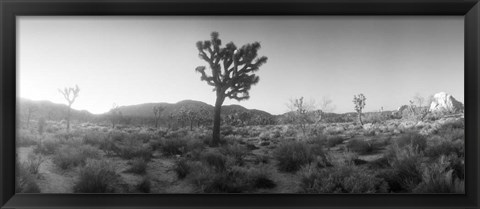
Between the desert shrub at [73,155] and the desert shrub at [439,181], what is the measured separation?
3.33 metres

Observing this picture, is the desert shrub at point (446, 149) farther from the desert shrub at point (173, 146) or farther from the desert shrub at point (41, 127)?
the desert shrub at point (41, 127)

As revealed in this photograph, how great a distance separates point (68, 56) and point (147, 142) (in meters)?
1.22

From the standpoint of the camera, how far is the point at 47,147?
353 centimetres

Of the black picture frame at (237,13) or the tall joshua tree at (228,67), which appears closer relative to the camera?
the black picture frame at (237,13)

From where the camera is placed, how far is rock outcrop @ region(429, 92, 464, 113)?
3502mm

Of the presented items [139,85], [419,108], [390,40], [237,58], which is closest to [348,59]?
[390,40]

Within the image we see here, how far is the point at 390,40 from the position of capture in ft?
11.6

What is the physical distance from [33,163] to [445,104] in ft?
14.1

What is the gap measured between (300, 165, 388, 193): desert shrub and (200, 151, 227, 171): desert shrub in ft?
2.71

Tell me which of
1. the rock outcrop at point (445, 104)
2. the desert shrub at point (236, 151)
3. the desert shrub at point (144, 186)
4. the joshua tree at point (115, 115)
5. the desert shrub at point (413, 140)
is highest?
the rock outcrop at point (445, 104)

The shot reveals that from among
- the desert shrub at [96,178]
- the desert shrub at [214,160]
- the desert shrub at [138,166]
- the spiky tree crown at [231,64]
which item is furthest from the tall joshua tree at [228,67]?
the desert shrub at [96,178]

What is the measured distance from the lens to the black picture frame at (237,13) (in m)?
3.44

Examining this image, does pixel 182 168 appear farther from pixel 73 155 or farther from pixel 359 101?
pixel 359 101

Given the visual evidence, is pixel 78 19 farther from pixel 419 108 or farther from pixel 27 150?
pixel 419 108
